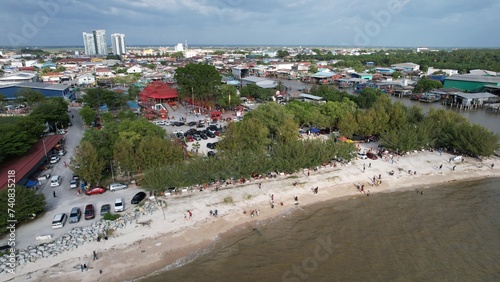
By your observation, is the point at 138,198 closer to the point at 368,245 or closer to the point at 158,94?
the point at 368,245

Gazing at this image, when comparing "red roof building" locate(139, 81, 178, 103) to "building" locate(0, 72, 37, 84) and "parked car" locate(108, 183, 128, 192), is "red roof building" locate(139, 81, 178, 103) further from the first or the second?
"building" locate(0, 72, 37, 84)

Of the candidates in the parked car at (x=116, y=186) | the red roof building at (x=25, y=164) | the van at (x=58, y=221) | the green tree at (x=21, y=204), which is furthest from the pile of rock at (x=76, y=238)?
the red roof building at (x=25, y=164)

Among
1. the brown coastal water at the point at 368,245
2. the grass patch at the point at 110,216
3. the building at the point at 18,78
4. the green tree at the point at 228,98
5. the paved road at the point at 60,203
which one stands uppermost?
the building at the point at 18,78

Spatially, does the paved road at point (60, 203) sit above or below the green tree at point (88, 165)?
below

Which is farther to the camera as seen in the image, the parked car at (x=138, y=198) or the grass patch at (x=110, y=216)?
the parked car at (x=138, y=198)

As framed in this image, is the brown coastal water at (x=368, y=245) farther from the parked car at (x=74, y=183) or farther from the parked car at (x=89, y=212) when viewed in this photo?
the parked car at (x=74, y=183)

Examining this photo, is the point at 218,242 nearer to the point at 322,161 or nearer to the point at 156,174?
the point at 156,174
